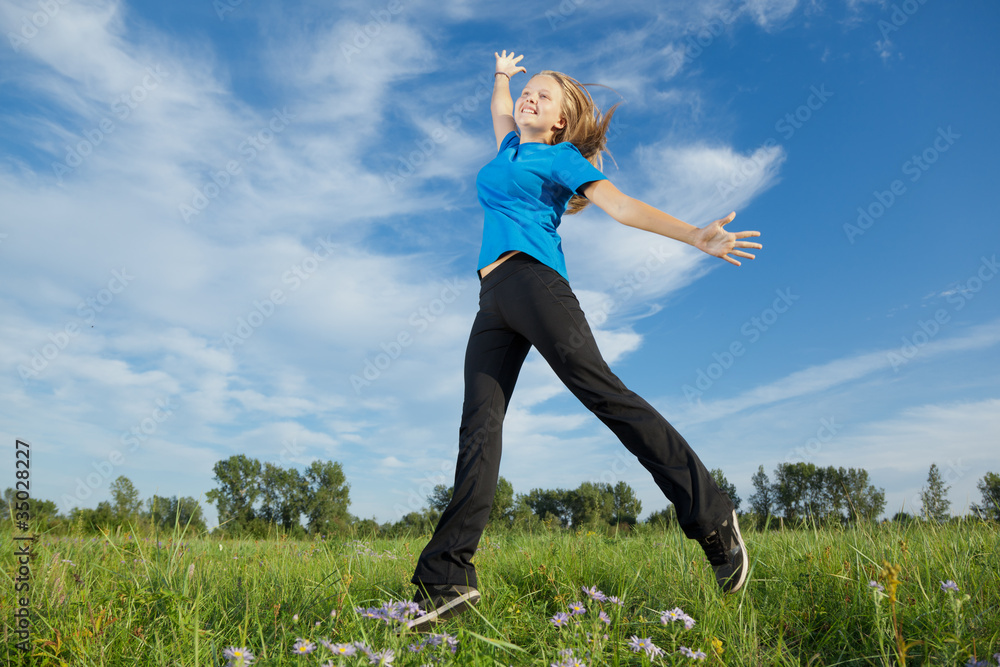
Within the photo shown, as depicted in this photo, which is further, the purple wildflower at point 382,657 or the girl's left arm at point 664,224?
the girl's left arm at point 664,224

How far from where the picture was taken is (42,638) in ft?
7.42

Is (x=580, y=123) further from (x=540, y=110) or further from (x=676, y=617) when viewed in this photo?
(x=676, y=617)

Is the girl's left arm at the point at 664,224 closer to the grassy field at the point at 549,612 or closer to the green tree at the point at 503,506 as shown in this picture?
the grassy field at the point at 549,612

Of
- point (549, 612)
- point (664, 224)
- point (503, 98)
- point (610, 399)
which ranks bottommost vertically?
point (549, 612)

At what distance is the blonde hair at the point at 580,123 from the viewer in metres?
3.76

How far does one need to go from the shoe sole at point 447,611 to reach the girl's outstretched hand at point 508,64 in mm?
3842

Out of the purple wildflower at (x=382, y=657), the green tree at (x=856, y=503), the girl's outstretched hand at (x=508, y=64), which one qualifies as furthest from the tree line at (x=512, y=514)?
the girl's outstretched hand at (x=508, y=64)

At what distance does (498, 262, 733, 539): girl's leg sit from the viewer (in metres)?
2.79

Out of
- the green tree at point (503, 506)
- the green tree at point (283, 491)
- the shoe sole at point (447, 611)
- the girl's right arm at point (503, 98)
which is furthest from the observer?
the green tree at point (283, 491)

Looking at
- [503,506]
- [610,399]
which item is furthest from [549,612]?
[503,506]

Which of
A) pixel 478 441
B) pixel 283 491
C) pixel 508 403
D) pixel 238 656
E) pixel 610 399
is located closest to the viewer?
pixel 238 656

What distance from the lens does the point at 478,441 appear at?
117 inches

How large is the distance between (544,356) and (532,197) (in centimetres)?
95

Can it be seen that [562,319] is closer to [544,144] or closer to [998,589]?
[544,144]
